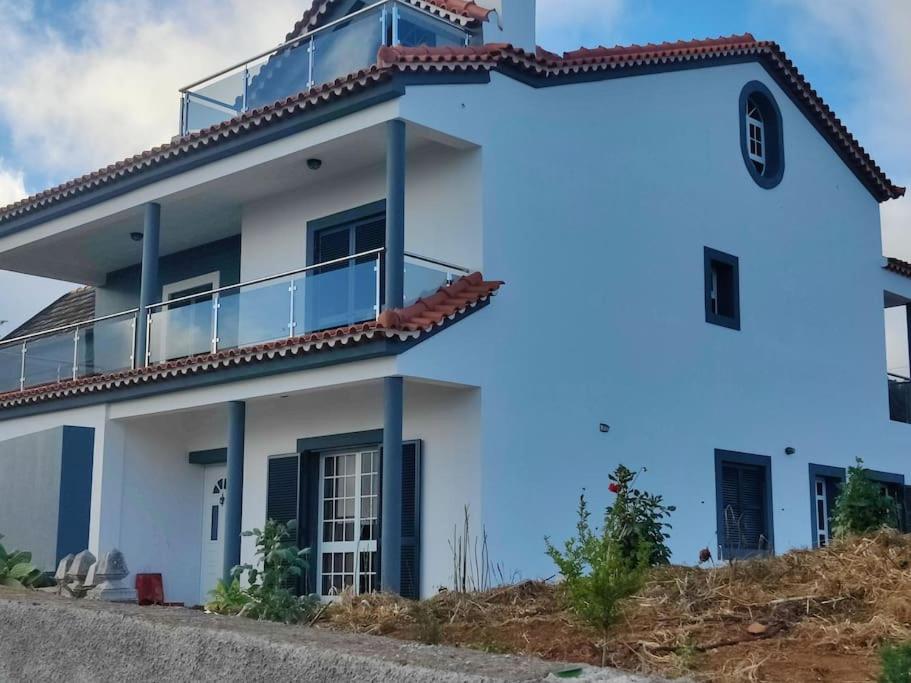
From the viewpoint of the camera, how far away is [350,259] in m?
14.3

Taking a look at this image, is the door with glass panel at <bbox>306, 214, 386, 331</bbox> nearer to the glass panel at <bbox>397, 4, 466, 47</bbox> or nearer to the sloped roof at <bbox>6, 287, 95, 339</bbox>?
the glass panel at <bbox>397, 4, 466, 47</bbox>

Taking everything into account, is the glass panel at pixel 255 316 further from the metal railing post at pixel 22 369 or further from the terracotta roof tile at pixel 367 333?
the metal railing post at pixel 22 369

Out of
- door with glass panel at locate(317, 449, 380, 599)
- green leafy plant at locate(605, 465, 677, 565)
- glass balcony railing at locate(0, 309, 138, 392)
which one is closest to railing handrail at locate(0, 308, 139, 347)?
glass balcony railing at locate(0, 309, 138, 392)

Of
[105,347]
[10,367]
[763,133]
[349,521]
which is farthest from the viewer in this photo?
[763,133]

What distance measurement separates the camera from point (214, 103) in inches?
698

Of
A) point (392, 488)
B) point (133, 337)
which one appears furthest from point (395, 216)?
point (133, 337)

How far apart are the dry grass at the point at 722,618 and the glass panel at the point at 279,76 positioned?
7.74 meters

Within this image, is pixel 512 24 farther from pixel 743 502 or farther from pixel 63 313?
pixel 63 313

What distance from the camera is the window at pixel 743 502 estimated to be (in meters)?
17.4

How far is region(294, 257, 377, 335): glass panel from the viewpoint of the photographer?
1427 centimetres

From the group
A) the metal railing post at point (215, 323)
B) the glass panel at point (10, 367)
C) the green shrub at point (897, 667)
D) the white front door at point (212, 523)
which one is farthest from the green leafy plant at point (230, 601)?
the glass panel at point (10, 367)

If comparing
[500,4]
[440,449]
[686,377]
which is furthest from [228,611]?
[500,4]

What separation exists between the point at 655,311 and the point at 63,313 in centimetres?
1413

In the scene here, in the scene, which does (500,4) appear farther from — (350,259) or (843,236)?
(843,236)
